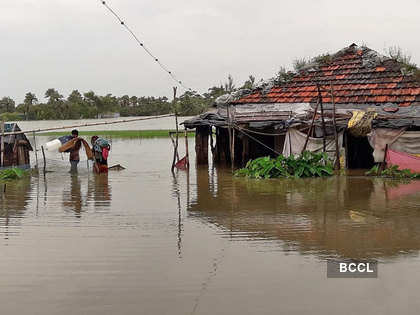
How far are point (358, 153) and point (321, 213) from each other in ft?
27.9

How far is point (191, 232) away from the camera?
8.12 m

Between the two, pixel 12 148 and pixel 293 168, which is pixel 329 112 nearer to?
pixel 293 168

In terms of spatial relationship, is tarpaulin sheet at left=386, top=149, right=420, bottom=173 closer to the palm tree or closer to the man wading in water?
the man wading in water

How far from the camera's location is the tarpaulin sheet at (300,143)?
53.3 feet

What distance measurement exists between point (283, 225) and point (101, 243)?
107 inches

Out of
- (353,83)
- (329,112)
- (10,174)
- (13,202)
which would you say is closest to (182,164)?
(329,112)

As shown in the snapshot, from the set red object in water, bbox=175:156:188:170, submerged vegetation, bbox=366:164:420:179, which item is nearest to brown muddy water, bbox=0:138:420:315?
submerged vegetation, bbox=366:164:420:179

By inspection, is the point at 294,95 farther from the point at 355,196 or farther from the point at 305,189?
the point at 355,196

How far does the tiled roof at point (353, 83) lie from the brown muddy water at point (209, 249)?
182 inches

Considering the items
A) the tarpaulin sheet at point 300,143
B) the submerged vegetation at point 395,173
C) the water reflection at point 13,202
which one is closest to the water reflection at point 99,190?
the water reflection at point 13,202

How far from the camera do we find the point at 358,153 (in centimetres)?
1745

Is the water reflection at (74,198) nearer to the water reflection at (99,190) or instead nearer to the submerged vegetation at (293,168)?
the water reflection at (99,190)

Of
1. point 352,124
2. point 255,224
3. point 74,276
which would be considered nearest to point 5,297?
point 74,276

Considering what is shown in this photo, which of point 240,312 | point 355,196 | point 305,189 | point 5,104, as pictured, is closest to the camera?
point 240,312
